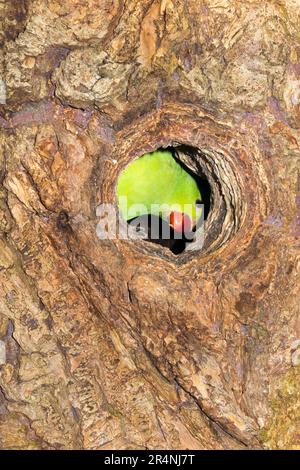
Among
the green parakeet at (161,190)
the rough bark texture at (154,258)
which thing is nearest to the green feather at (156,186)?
the green parakeet at (161,190)

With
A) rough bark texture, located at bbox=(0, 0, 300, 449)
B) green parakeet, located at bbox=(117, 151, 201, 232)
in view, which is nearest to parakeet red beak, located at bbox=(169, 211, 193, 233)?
green parakeet, located at bbox=(117, 151, 201, 232)

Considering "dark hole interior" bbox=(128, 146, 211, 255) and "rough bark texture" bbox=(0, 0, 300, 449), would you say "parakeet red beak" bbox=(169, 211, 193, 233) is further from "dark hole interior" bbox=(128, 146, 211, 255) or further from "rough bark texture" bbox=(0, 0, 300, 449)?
"rough bark texture" bbox=(0, 0, 300, 449)

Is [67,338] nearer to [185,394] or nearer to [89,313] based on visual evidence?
[89,313]

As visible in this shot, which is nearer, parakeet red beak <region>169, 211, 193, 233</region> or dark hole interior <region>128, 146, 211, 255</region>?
dark hole interior <region>128, 146, 211, 255</region>

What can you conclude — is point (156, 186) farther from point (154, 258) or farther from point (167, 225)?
point (154, 258)

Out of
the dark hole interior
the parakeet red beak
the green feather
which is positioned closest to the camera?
the dark hole interior

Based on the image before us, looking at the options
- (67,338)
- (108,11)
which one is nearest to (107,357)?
(67,338)

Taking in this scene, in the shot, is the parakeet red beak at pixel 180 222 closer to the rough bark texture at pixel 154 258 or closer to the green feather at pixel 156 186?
the green feather at pixel 156 186
